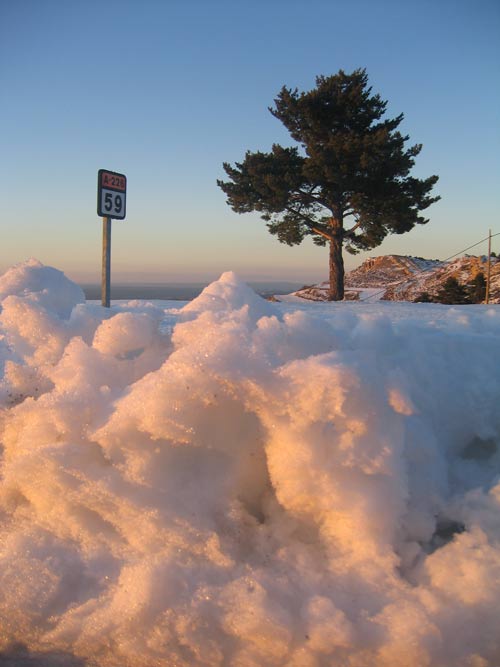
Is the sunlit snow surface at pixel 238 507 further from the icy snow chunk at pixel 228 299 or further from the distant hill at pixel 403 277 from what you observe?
the distant hill at pixel 403 277

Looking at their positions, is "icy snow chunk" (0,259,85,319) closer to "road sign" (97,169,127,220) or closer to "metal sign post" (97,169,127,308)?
"metal sign post" (97,169,127,308)

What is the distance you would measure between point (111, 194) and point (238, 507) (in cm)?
442

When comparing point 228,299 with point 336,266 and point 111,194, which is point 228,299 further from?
point 336,266

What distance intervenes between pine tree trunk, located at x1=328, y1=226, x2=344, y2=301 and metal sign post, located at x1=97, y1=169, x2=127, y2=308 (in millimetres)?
11572

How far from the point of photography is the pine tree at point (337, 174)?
14.2 meters

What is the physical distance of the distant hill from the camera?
15124 mm

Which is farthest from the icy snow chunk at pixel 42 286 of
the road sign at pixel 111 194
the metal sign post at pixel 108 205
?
the road sign at pixel 111 194

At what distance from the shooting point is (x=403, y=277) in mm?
19922

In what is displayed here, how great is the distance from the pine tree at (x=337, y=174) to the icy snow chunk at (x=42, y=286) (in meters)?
12.5

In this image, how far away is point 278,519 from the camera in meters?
1.84

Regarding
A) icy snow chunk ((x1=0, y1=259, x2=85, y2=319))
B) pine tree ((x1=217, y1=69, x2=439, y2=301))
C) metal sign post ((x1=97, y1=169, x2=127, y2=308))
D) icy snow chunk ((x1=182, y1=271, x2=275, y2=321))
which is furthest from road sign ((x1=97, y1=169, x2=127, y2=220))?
pine tree ((x1=217, y1=69, x2=439, y2=301))

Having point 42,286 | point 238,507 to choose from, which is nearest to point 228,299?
point 238,507

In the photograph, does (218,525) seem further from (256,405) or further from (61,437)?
(61,437)

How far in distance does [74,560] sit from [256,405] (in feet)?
2.89
